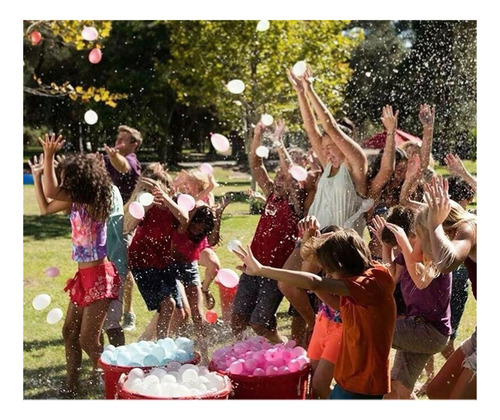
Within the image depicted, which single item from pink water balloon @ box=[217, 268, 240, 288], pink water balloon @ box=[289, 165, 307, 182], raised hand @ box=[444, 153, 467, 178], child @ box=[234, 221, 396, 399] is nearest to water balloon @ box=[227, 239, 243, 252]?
child @ box=[234, 221, 396, 399]

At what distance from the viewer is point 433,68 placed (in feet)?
20.6

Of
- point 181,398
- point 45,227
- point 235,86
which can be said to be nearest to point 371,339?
point 181,398

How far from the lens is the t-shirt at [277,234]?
419 cm

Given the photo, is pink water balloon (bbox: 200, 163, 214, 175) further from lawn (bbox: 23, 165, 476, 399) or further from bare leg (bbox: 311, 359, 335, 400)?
bare leg (bbox: 311, 359, 335, 400)

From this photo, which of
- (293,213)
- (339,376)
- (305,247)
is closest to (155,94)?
(293,213)

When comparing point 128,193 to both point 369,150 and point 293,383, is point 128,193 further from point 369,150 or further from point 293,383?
point 293,383

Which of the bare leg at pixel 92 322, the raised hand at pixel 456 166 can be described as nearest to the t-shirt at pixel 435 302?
the raised hand at pixel 456 166

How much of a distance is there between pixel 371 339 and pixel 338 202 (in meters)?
1.05

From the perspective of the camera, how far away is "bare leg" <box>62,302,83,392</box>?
12.8 ft

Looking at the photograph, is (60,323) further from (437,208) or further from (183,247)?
(437,208)

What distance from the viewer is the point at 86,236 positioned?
152 inches

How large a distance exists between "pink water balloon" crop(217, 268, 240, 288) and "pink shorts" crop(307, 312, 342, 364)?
804 millimetres

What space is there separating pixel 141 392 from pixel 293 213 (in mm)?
1383
